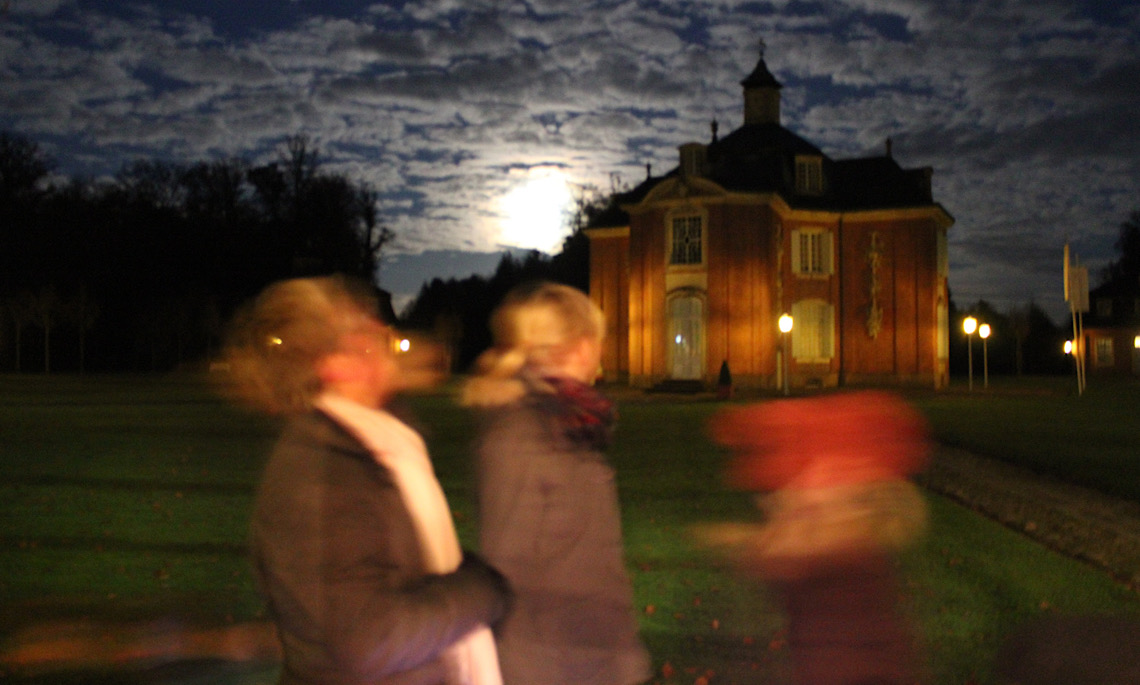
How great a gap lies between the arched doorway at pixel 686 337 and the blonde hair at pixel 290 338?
35.0 meters

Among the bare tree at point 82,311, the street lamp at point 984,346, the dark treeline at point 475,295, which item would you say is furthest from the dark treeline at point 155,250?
the street lamp at point 984,346

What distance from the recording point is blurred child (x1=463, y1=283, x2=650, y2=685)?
274 cm

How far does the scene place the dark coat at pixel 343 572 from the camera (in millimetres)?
2148

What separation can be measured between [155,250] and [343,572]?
68.0 meters

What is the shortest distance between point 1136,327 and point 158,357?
2824 inches

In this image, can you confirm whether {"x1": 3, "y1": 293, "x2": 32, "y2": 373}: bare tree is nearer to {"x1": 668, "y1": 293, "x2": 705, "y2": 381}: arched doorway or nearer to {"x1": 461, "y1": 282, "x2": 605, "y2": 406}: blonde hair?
{"x1": 668, "y1": 293, "x2": 705, "y2": 381}: arched doorway

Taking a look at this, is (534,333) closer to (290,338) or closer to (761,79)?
(290,338)

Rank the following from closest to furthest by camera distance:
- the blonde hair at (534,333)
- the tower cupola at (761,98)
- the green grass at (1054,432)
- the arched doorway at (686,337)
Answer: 1. the blonde hair at (534,333)
2. the green grass at (1054,432)
3. the arched doorway at (686,337)
4. the tower cupola at (761,98)

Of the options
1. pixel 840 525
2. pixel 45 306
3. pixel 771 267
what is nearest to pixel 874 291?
pixel 771 267

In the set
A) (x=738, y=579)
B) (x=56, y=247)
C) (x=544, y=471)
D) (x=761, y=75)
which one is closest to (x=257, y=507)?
(x=544, y=471)

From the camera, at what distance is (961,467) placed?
1454 cm


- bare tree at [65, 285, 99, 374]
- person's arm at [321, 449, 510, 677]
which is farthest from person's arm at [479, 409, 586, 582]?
bare tree at [65, 285, 99, 374]

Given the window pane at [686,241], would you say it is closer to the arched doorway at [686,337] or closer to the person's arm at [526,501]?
the arched doorway at [686,337]

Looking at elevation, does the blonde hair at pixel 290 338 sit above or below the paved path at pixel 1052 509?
above
